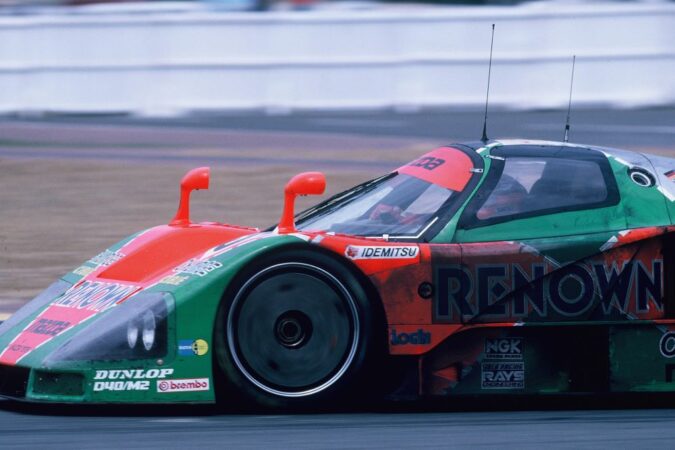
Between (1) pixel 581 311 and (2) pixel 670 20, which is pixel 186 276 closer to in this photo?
(1) pixel 581 311

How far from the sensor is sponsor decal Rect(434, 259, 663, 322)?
5.17 metres

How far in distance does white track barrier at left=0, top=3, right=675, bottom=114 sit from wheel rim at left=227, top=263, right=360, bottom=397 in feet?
40.6

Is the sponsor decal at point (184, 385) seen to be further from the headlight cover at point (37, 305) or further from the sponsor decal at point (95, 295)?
the headlight cover at point (37, 305)

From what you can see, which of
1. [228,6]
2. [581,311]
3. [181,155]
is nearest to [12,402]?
[581,311]

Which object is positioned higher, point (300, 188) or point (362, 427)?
point (300, 188)

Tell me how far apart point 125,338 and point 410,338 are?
43.9 inches

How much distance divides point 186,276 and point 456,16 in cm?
1266

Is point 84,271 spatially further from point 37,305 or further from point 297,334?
point 297,334

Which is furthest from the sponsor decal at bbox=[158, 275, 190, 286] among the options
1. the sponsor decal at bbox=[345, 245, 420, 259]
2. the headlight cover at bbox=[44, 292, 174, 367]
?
the sponsor decal at bbox=[345, 245, 420, 259]

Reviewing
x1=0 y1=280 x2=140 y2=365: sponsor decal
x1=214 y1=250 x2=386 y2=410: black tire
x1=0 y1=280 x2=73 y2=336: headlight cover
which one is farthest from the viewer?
x1=0 y1=280 x2=73 y2=336: headlight cover

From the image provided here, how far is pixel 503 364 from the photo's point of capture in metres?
5.21

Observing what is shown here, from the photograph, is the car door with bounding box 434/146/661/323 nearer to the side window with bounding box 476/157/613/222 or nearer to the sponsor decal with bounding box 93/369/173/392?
the side window with bounding box 476/157/613/222

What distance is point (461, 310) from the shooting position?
204 inches

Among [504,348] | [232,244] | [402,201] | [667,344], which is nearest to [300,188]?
[232,244]
